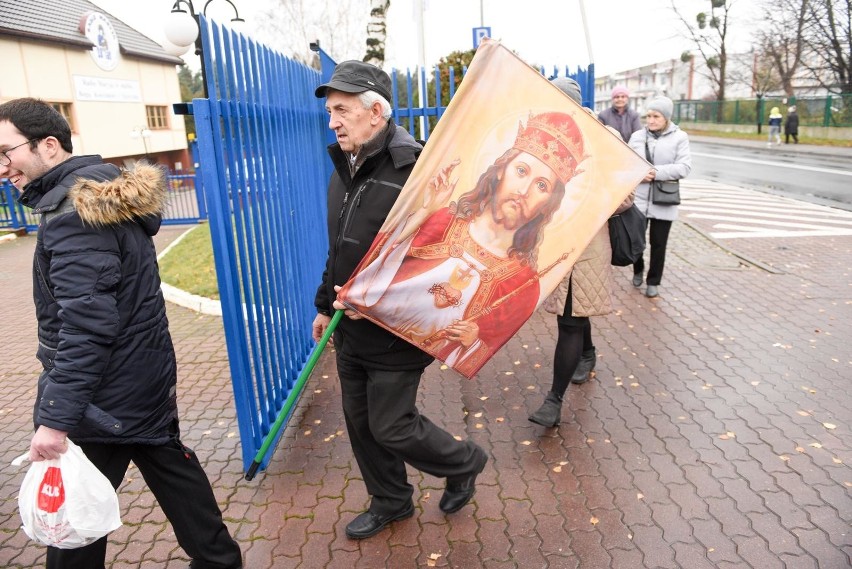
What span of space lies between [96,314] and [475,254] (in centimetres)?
137

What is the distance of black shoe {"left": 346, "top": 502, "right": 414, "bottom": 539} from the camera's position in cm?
297

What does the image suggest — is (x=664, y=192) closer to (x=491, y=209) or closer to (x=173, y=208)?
(x=491, y=209)

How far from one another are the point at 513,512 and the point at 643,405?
1536mm

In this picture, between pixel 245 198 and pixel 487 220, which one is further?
pixel 245 198

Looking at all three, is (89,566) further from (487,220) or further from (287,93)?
(287,93)

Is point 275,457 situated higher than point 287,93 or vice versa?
point 287,93

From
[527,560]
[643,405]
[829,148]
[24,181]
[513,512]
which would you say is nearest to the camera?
[24,181]

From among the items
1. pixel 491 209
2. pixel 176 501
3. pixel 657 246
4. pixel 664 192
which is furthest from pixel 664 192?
pixel 176 501

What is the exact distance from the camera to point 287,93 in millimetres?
4227

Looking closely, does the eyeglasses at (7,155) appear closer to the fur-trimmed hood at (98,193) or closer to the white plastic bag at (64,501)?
the fur-trimmed hood at (98,193)

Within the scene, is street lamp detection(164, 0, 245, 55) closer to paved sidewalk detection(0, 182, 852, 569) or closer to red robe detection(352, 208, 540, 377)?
paved sidewalk detection(0, 182, 852, 569)

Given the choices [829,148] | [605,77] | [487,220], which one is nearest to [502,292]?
[487,220]

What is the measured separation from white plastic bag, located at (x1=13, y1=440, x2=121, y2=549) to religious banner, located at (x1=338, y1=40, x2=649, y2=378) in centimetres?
112

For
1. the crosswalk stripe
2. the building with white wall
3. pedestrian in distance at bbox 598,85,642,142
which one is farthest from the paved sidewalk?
the building with white wall
